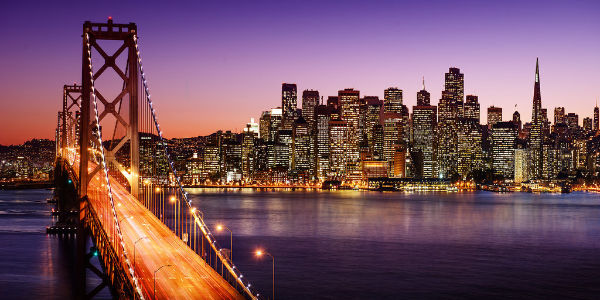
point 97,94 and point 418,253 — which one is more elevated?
point 97,94

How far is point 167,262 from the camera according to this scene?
27625 mm

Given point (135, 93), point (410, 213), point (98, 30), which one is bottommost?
point (410, 213)

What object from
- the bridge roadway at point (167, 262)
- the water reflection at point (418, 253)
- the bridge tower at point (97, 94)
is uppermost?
the bridge tower at point (97, 94)

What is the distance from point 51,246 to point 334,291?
2585 centimetres

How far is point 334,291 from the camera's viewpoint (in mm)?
38656

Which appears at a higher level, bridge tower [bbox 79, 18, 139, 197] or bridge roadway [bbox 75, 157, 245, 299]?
bridge tower [bbox 79, 18, 139, 197]

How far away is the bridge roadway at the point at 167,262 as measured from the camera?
74.8 feet

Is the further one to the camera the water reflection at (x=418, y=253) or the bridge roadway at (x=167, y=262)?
the water reflection at (x=418, y=253)

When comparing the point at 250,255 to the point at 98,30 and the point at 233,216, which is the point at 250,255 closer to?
the point at 98,30

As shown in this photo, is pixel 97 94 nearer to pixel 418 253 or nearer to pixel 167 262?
pixel 167 262

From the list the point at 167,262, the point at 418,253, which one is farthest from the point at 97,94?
the point at 418,253

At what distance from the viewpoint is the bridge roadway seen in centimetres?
2280

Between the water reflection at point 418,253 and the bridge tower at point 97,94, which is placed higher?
the bridge tower at point 97,94

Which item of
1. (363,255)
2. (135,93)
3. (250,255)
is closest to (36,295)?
(135,93)
